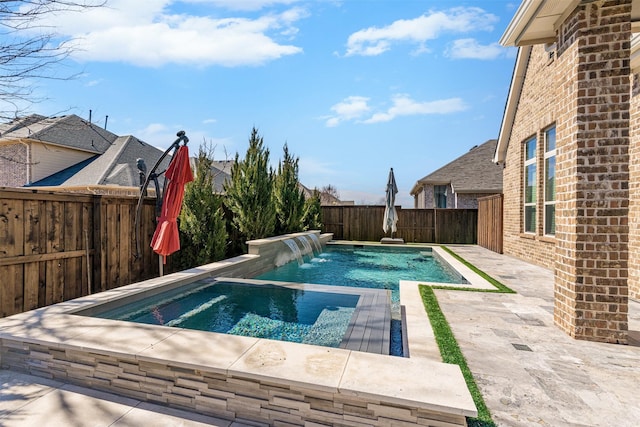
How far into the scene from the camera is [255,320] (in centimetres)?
444

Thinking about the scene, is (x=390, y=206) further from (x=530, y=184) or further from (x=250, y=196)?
(x=250, y=196)

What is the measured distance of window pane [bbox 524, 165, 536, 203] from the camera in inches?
319

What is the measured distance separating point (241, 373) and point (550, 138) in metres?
8.29

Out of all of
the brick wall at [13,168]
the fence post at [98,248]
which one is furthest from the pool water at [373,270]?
the brick wall at [13,168]

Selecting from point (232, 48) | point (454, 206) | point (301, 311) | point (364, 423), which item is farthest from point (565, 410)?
point (454, 206)

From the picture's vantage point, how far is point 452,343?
312 cm

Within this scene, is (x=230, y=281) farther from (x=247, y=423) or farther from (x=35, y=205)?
(x=247, y=423)

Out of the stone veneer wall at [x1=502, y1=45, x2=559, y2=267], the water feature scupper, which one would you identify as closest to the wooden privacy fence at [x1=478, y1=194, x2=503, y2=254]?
the stone veneer wall at [x1=502, y1=45, x2=559, y2=267]

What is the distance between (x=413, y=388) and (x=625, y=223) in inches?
115

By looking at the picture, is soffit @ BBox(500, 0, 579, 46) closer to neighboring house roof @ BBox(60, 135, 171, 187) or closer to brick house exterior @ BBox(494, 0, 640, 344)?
brick house exterior @ BBox(494, 0, 640, 344)

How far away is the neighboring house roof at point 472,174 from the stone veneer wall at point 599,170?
13.8m

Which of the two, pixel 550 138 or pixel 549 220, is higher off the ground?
pixel 550 138

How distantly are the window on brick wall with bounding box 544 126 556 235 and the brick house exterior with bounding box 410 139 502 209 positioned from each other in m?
9.03

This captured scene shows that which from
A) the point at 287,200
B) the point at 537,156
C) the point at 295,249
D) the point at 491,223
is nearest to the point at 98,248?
the point at 295,249
